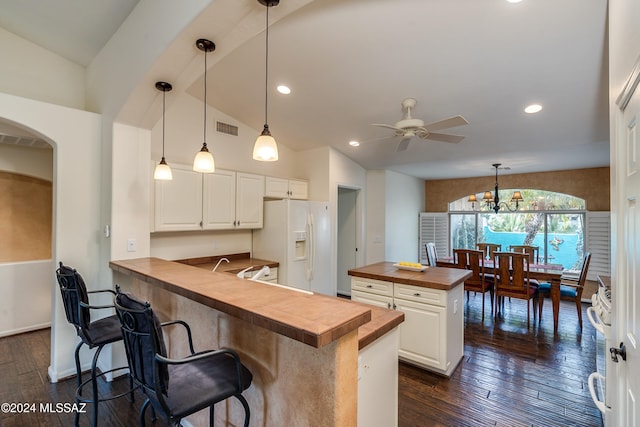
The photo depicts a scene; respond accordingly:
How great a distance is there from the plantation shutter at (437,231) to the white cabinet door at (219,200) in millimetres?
5136

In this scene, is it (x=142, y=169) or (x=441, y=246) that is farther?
(x=441, y=246)

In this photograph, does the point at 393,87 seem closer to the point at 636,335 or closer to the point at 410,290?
the point at 410,290

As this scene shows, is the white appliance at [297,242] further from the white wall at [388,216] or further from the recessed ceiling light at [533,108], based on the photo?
the recessed ceiling light at [533,108]

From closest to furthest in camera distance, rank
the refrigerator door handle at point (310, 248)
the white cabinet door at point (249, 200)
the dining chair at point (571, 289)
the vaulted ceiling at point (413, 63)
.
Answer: the vaulted ceiling at point (413, 63) → the white cabinet door at point (249, 200) → the dining chair at point (571, 289) → the refrigerator door handle at point (310, 248)

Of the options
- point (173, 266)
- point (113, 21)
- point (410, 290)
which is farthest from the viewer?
point (410, 290)

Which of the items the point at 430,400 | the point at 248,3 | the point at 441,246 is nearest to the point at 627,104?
the point at 248,3

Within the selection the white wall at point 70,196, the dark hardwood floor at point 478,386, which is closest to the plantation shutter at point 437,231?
the dark hardwood floor at point 478,386

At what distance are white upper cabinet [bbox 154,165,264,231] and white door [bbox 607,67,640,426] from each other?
3581mm

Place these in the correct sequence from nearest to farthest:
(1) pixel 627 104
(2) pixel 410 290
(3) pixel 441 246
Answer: (1) pixel 627 104, (2) pixel 410 290, (3) pixel 441 246

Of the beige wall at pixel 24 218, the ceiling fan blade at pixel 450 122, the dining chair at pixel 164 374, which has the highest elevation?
the ceiling fan blade at pixel 450 122

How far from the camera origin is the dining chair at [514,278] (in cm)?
411

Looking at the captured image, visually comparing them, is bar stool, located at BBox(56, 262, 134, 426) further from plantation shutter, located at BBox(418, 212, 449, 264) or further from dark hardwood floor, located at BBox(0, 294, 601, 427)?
plantation shutter, located at BBox(418, 212, 449, 264)

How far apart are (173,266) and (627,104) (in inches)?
115

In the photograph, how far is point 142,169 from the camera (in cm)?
292
